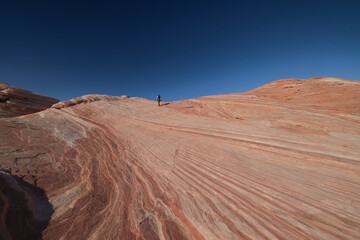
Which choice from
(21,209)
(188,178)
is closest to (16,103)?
(21,209)

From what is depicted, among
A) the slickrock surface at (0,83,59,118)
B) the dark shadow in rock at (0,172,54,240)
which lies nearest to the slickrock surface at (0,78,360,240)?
the dark shadow in rock at (0,172,54,240)

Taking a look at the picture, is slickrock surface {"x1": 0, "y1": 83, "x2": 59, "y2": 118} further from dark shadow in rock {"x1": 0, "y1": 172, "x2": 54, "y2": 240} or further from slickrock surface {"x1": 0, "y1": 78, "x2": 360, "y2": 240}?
dark shadow in rock {"x1": 0, "y1": 172, "x2": 54, "y2": 240}

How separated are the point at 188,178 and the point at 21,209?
4.55 meters

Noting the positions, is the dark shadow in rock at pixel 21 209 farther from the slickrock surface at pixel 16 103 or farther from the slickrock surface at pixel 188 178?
the slickrock surface at pixel 16 103

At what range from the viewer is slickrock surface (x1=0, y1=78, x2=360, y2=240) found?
3.12m

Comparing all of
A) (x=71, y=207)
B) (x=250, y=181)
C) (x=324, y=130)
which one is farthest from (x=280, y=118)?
(x=71, y=207)

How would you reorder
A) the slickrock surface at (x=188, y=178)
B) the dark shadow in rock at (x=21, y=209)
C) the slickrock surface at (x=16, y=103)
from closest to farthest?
the dark shadow in rock at (x=21, y=209) → the slickrock surface at (x=188, y=178) → the slickrock surface at (x=16, y=103)

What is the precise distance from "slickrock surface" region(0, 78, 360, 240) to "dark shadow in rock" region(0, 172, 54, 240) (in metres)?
0.02

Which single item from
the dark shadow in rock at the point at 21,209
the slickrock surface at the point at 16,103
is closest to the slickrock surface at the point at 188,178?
the dark shadow in rock at the point at 21,209

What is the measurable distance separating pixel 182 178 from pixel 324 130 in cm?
874

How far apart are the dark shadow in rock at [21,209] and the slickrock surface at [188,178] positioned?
2 cm

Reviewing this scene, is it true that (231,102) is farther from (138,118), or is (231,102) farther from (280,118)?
(138,118)

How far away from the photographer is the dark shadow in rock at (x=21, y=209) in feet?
8.56

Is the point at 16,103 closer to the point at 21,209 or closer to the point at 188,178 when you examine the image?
the point at 21,209
